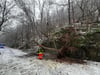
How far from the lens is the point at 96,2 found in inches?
658

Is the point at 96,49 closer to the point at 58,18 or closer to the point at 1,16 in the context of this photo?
the point at 1,16

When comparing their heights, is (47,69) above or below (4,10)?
below

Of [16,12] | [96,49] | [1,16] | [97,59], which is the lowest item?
[97,59]

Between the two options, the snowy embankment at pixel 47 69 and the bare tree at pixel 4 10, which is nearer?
the snowy embankment at pixel 47 69

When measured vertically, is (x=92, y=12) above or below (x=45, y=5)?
below

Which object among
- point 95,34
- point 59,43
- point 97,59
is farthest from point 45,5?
point 97,59

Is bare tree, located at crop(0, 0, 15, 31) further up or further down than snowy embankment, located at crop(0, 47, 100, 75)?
further up

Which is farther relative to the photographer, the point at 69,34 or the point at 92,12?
the point at 92,12

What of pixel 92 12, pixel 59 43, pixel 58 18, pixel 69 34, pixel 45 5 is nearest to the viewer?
pixel 69 34

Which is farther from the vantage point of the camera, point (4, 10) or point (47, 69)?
point (4, 10)

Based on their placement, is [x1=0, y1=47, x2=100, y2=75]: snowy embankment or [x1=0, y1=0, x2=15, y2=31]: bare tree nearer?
[x1=0, y1=47, x2=100, y2=75]: snowy embankment

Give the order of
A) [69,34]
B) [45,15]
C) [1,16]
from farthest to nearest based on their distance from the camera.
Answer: [45,15], [1,16], [69,34]

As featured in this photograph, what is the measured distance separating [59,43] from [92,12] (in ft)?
35.6

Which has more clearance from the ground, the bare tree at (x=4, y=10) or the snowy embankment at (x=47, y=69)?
the bare tree at (x=4, y=10)
